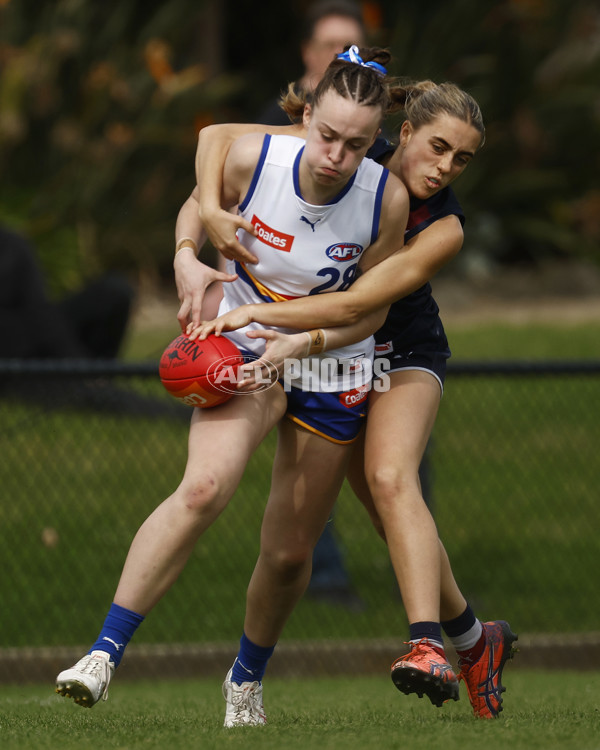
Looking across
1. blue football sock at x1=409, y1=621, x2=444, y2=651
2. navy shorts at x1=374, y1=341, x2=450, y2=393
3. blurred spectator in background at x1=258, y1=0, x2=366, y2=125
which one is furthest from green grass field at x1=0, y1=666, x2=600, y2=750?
blurred spectator in background at x1=258, y1=0, x2=366, y2=125

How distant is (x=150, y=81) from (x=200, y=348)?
10.8 metres

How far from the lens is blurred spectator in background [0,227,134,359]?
9539 millimetres

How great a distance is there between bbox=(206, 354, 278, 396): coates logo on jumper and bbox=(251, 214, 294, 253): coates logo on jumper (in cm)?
39

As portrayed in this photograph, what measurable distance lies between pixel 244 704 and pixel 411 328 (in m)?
1.54

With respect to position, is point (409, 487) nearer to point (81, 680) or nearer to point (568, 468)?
point (81, 680)

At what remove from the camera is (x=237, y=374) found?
415 cm

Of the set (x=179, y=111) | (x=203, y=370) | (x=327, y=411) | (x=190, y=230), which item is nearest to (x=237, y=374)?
(x=203, y=370)

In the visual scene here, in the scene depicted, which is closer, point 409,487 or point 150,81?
point 409,487

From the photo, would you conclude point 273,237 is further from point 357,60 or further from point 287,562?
point 287,562

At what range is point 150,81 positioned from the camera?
14359mm

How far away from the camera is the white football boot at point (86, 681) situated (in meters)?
3.78

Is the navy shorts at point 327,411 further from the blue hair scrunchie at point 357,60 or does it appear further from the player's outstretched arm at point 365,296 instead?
the blue hair scrunchie at point 357,60

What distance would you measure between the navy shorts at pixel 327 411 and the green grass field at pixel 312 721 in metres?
1.01

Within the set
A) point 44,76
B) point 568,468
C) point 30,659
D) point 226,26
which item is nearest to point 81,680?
point 30,659
